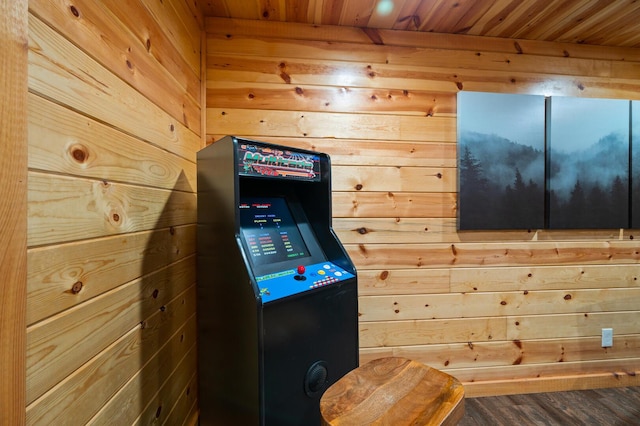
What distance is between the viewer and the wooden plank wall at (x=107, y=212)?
70 centimetres

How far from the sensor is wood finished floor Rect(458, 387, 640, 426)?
183 cm

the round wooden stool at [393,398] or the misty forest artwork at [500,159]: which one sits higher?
the misty forest artwork at [500,159]

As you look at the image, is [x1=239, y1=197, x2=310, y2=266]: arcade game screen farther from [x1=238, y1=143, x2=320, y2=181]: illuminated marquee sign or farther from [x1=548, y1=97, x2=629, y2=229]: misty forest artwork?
[x1=548, y1=97, x2=629, y2=229]: misty forest artwork

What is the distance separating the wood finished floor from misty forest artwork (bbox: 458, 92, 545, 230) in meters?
1.19

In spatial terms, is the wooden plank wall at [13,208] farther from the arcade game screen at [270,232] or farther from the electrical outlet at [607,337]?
the electrical outlet at [607,337]

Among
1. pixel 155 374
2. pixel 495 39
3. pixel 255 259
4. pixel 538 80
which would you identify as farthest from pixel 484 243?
pixel 155 374

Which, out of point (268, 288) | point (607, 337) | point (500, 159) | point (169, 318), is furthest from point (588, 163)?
point (169, 318)

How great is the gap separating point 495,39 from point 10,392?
2.82 meters

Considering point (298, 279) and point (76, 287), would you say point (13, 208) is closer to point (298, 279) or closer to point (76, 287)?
point (76, 287)

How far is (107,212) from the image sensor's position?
944 mm

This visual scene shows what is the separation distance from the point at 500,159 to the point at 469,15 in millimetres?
927

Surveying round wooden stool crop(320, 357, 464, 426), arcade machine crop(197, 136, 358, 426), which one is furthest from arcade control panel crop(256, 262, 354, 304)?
round wooden stool crop(320, 357, 464, 426)

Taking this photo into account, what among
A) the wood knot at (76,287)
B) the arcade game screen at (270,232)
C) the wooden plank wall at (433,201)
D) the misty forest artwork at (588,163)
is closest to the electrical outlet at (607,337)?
the wooden plank wall at (433,201)

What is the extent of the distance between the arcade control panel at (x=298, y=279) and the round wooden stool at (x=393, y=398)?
354mm
